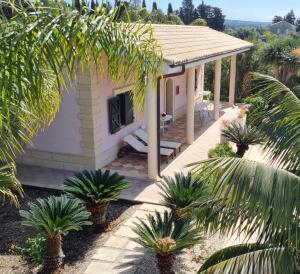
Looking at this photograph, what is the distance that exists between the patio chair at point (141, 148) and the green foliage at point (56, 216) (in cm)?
554

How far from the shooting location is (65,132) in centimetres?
1309

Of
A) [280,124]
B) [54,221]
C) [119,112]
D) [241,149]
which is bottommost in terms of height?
[241,149]

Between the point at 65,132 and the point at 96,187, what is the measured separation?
448cm

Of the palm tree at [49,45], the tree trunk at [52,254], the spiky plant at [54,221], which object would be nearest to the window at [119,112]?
the spiky plant at [54,221]

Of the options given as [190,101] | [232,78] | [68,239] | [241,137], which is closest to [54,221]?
[68,239]

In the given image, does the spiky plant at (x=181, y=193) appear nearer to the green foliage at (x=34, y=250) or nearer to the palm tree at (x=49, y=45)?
the green foliage at (x=34, y=250)

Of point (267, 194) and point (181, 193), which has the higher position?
point (267, 194)

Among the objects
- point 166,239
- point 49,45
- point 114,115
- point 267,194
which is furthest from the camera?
point 114,115

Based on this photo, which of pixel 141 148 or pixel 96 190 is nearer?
pixel 96 190

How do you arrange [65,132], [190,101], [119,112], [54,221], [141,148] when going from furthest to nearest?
[190,101] → [119,112] → [141,148] → [65,132] → [54,221]

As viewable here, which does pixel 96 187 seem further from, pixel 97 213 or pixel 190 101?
pixel 190 101

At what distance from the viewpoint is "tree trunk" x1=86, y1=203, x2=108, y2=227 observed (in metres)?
9.01

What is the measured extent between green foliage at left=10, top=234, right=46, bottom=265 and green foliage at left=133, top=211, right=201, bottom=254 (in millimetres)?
2174

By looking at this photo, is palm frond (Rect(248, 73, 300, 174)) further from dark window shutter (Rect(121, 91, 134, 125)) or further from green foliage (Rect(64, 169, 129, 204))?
dark window shutter (Rect(121, 91, 134, 125))
